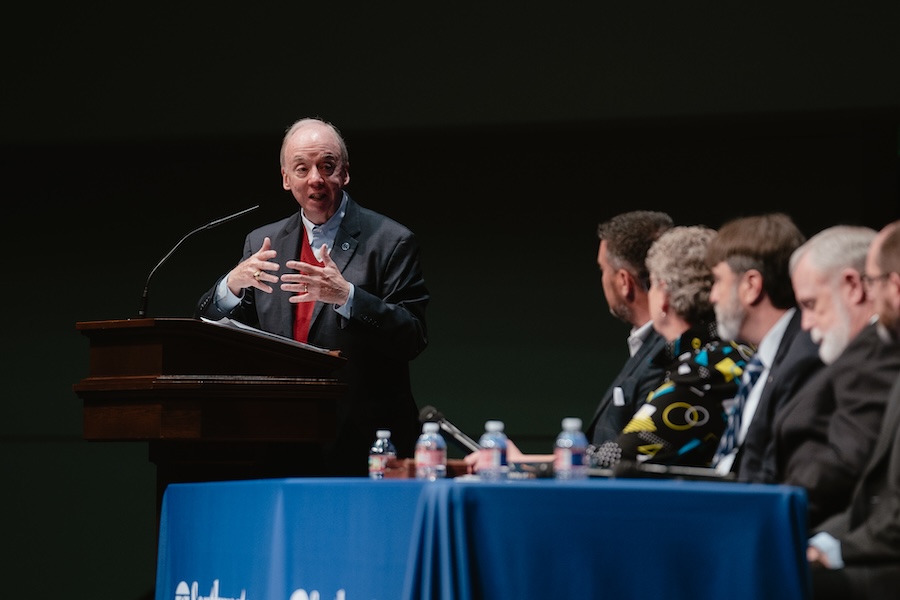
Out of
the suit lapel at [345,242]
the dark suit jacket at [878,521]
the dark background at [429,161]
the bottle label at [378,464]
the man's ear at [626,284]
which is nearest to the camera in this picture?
the dark suit jacket at [878,521]

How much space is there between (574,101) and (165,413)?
280 cm

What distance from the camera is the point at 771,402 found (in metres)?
2.77

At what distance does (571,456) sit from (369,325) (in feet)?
3.97

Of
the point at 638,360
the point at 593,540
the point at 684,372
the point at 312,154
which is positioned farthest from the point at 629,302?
the point at 593,540

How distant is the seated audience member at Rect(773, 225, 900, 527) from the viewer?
2.51 meters

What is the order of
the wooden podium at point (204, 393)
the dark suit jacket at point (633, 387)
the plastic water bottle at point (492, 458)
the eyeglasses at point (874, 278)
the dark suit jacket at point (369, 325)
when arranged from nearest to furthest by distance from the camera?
the eyeglasses at point (874, 278)
the plastic water bottle at point (492, 458)
the wooden podium at point (204, 393)
the dark suit jacket at point (633, 387)
the dark suit jacket at point (369, 325)

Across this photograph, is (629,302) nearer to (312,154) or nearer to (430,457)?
(430,457)

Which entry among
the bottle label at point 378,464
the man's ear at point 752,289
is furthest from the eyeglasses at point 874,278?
the bottle label at point 378,464

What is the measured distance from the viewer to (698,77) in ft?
17.5

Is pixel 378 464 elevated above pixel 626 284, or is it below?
below

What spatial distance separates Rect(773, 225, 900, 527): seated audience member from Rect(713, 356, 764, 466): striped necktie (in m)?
0.21

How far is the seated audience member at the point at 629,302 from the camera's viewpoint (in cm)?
353

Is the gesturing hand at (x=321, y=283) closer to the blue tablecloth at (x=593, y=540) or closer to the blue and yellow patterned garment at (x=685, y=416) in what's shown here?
the blue and yellow patterned garment at (x=685, y=416)

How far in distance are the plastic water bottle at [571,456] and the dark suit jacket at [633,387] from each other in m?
0.71
